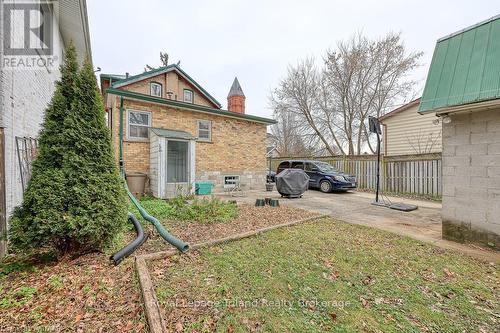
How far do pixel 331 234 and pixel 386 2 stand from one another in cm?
1121

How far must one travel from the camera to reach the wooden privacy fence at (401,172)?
375 inches

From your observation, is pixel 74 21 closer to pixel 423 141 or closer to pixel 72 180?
pixel 72 180

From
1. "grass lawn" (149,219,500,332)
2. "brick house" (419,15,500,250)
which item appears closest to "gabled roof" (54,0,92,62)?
"grass lawn" (149,219,500,332)

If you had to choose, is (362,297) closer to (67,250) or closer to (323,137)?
(67,250)

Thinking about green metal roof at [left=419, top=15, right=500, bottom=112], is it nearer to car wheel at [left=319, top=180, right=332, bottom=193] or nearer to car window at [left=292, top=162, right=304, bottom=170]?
car wheel at [left=319, top=180, right=332, bottom=193]

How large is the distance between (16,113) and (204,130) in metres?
6.99

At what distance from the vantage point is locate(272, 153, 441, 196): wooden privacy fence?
31.3 feet

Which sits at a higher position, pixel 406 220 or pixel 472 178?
pixel 472 178

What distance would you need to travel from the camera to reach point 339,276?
9.23ft

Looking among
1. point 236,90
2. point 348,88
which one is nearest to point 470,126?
point 348,88

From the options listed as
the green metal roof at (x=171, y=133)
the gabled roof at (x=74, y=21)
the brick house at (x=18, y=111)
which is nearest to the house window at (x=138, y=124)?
the green metal roof at (x=171, y=133)

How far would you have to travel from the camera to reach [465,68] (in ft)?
13.3

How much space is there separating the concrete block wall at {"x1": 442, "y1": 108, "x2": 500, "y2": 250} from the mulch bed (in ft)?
17.8

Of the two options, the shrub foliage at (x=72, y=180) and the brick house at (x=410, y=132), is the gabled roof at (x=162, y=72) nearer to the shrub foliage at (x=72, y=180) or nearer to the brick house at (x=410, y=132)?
the shrub foliage at (x=72, y=180)
